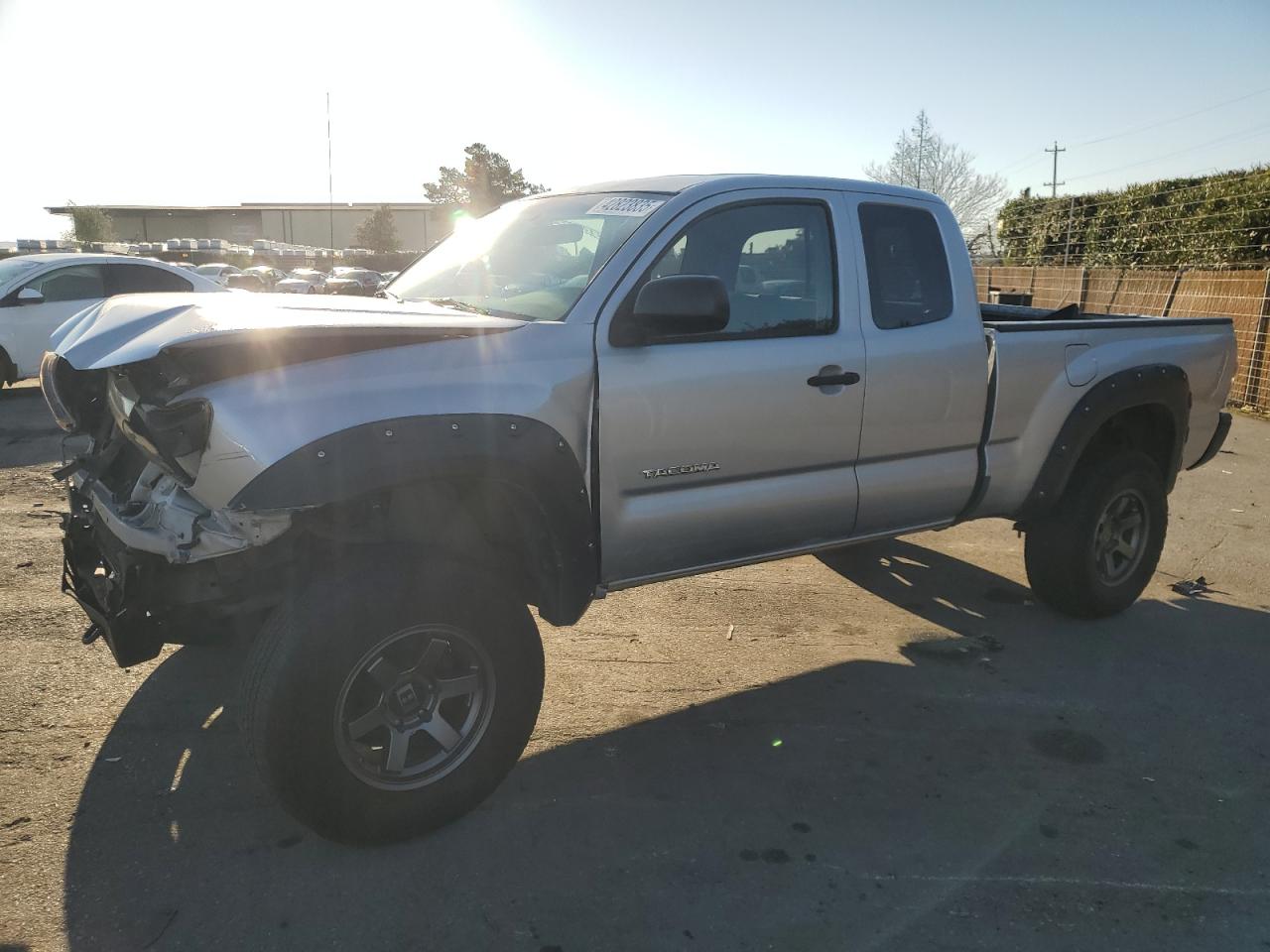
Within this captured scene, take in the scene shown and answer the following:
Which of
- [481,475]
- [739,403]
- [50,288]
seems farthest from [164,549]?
[50,288]

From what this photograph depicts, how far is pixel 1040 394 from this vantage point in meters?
4.44

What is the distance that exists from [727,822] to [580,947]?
77cm

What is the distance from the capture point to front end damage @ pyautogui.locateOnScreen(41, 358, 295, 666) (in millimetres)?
2688

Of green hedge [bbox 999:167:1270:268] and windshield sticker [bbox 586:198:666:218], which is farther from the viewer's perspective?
green hedge [bbox 999:167:1270:268]

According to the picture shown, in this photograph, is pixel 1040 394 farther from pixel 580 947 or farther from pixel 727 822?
pixel 580 947

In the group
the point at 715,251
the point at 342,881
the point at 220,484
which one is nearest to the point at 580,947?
the point at 342,881

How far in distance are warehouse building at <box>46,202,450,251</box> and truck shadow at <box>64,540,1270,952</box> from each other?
237 ft

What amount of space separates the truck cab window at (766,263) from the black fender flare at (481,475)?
0.84m

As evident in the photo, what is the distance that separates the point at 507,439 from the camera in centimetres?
296

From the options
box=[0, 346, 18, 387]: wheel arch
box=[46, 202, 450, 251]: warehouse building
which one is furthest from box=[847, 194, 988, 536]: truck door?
box=[46, 202, 450, 251]: warehouse building

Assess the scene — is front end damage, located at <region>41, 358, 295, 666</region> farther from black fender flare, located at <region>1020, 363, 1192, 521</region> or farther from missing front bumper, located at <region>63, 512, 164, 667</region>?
black fender flare, located at <region>1020, 363, 1192, 521</region>

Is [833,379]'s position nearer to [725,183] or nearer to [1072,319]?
[725,183]

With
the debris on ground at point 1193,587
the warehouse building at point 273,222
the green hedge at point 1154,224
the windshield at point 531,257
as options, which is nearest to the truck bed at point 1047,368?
the debris on ground at point 1193,587

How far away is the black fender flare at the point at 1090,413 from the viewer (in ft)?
14.9
